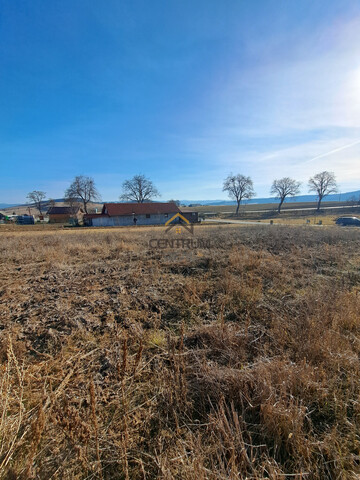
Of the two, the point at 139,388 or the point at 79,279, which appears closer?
the point at 139,388

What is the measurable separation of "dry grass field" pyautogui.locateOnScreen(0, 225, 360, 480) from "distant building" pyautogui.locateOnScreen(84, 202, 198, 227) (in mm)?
35325

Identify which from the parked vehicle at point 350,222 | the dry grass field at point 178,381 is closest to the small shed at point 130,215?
the parked vehicle at point 350,222

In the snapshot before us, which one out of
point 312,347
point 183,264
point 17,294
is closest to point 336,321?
point 312,347

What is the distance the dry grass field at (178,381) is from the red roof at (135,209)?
35782 millimetres

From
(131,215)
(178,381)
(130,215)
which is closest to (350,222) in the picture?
(131,215)

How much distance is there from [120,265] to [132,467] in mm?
6383

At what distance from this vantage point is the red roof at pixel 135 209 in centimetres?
3931

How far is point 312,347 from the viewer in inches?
97.7

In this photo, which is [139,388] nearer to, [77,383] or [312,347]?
[77,383]

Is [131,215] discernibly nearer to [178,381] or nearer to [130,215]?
[130,215]

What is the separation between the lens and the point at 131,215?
39.9 m

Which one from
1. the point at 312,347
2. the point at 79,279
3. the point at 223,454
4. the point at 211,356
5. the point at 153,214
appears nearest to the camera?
the point at 223,454

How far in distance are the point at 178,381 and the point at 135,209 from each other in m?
40.8

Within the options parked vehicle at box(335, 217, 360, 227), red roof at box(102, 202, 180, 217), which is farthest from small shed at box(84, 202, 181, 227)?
parked vehicle at box(335, 217, 360, 227)
